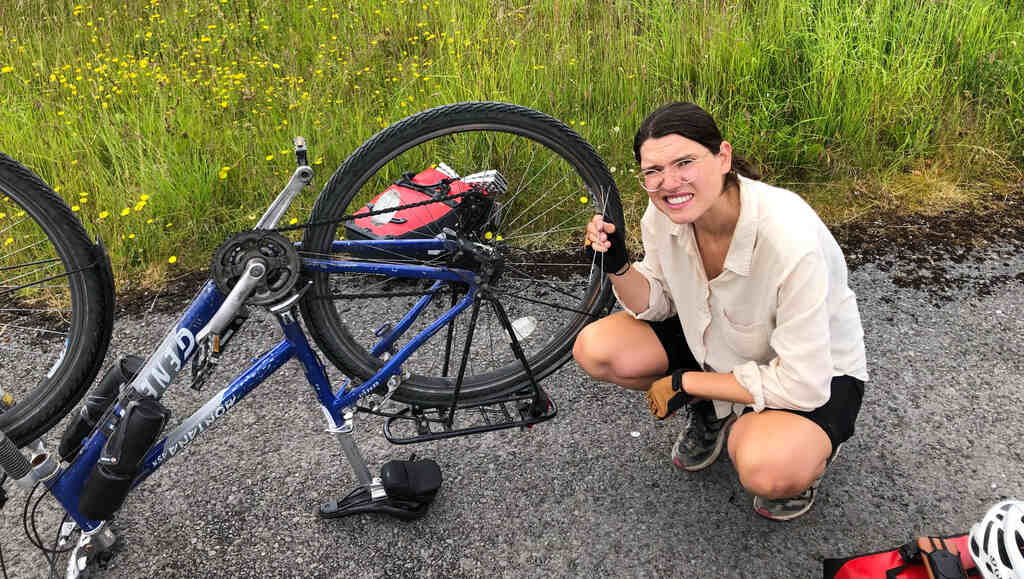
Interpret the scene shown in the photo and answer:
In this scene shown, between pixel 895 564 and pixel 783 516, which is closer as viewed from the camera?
pixel 895 564

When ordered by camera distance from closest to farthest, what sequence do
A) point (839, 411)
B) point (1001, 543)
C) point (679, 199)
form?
point (1001, 543) → point (679, 199) → point (839, 411)

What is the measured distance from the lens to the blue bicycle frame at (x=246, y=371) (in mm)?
1965

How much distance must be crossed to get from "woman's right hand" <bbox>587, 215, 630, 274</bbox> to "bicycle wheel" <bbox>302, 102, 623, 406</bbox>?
7 centimetres

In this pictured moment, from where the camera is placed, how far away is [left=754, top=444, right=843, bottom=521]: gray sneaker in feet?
7.18

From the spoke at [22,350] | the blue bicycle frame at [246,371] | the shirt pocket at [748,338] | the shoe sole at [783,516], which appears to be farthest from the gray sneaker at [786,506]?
the spoke at [22,350]

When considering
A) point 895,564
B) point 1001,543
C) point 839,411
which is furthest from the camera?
point 839,411

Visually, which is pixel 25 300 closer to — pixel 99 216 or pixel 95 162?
pixel 99 216

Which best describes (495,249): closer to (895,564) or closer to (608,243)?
(608,243)

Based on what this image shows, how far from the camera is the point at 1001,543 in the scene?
1.62 m

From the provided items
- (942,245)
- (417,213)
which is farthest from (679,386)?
(942,245)

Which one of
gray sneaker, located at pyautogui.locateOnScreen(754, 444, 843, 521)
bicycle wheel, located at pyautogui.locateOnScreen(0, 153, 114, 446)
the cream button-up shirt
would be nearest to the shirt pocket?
the cream button-up shirt

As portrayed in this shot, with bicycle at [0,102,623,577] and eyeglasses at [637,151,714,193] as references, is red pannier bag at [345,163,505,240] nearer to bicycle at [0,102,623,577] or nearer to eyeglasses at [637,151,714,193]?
bicycle at [0,102,623,577]

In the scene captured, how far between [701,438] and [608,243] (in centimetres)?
78

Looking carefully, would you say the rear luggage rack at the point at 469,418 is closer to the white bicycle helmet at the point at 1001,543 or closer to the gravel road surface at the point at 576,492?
the gravel road surface at the point at 576,492
